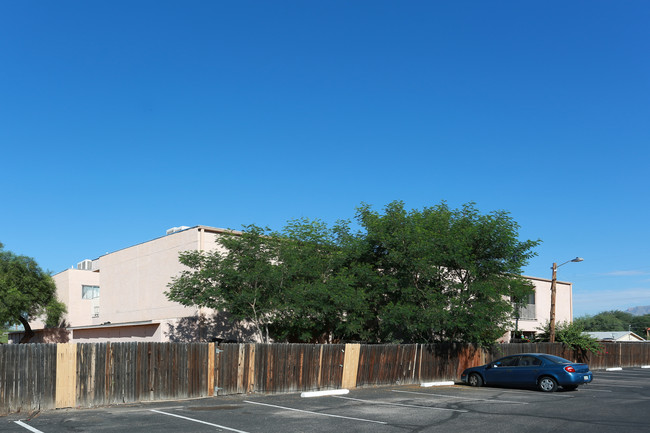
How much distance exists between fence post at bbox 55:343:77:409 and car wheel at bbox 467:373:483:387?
15.3 m

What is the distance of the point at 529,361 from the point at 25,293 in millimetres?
36064

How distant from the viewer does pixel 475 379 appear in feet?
79.6

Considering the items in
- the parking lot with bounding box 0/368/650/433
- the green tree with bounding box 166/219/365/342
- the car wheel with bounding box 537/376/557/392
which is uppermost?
the green tree with bounding box 166/219/365/342

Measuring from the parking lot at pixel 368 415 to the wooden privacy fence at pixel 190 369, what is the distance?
0.60 metres

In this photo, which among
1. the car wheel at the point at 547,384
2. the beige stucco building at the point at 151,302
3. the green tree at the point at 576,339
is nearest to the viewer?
the car wheel at the point at 547,384

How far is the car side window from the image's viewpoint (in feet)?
72.7

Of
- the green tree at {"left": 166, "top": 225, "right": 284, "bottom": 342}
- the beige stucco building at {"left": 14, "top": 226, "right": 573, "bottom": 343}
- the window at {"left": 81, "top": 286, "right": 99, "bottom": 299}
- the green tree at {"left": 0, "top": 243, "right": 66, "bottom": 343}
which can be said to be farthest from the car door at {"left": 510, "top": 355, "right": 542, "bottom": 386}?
the window at {"left": 81, "top": 286, "right": 99, "bottom": 299}

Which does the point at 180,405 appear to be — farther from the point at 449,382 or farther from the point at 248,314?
the point at 449,382

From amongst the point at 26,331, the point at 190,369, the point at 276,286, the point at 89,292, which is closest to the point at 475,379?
Result: the point at 276,286

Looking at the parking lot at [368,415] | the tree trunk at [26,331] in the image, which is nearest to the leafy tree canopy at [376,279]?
the parking lot at [368,415]

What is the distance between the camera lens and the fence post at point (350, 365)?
22.7m

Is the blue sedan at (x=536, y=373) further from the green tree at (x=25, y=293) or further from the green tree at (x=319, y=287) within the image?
the green tree at (x=25, y=293)

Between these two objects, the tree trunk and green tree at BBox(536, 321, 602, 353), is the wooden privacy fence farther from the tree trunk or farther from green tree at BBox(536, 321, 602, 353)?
the tree trunk

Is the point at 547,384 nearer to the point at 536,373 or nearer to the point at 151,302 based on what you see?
the point at 536,373
